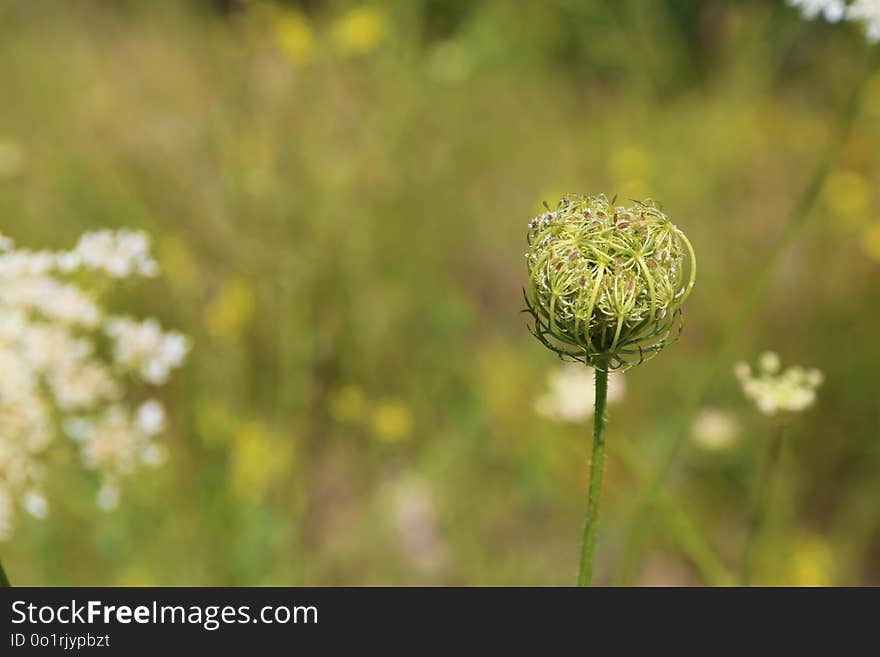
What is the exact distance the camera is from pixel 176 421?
2.72m

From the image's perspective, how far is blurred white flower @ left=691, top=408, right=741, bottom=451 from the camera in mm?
2410

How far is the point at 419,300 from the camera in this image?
3137 millimetres

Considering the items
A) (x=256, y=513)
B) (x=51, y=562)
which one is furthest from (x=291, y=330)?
(x=51, y=562)

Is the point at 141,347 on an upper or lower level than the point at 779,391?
upper

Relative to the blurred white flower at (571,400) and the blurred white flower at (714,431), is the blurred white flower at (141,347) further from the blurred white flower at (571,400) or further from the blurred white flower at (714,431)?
the blurred white flower at (714,431)

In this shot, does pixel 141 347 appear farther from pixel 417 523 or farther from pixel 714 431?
pixel 714 431

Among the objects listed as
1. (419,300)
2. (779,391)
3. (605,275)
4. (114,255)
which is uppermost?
(419,300)

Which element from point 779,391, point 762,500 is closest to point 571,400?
point 762,500

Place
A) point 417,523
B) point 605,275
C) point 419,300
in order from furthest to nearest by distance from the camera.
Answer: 1. point 419,300
2. point 417,523
3. point 605,275

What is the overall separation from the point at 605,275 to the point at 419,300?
2.33 m

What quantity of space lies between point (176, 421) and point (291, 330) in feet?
1.72

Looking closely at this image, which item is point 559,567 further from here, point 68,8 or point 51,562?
point 68,8

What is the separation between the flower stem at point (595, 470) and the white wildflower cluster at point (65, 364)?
74cm

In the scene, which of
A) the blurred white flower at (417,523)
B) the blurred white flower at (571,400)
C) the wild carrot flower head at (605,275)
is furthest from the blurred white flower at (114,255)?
the blurred white flower at (417,523)
